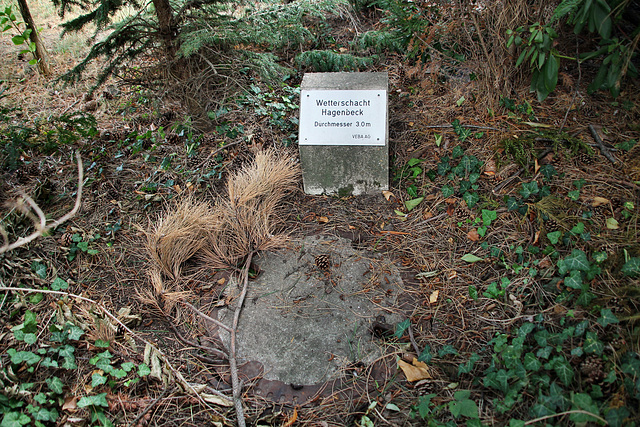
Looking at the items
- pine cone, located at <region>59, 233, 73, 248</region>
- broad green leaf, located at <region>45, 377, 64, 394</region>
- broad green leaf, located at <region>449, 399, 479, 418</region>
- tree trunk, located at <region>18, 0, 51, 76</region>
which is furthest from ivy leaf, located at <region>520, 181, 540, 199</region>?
tree trunk, located at <region>18, 0, 51, 76</region>

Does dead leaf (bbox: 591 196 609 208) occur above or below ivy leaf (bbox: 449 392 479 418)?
above

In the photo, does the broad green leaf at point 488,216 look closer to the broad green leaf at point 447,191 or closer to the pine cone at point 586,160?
the broad green leaf at point 447,191

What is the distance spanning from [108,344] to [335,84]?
6.81 ft

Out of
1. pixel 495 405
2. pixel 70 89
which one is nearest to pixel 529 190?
pixel 495 405

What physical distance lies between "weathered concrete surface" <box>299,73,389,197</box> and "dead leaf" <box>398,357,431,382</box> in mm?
1320

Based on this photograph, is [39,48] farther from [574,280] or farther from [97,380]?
[574,280]

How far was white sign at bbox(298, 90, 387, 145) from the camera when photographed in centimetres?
265

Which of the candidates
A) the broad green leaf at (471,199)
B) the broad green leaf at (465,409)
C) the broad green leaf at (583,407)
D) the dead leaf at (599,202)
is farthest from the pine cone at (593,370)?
the broad green leaf at (471,199)

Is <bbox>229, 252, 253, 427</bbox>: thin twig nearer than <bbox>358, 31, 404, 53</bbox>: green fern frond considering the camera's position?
Yes

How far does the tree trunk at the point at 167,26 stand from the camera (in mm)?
2861

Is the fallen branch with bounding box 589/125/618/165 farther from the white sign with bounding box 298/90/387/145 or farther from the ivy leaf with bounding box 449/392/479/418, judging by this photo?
the ivy leaf with bounding box 449/392/479/418

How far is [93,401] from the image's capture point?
1.70 meters

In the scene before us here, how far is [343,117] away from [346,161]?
0.31m

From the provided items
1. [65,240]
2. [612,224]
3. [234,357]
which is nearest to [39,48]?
[65,240]
